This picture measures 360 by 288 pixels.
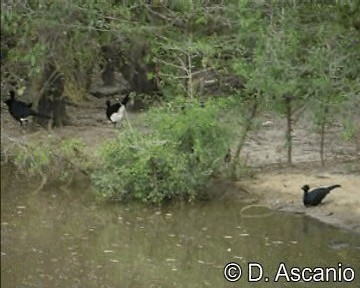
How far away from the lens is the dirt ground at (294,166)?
11992 millimetres

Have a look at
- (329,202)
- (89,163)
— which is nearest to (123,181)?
(89,163)

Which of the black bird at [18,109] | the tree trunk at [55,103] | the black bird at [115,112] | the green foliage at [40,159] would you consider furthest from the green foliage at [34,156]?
the tree trunk at [55,103]

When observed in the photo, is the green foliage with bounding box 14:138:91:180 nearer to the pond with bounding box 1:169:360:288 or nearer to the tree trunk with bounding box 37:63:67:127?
the pond with bounding box 1:169:360:288

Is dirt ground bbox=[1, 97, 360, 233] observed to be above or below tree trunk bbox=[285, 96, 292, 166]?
below

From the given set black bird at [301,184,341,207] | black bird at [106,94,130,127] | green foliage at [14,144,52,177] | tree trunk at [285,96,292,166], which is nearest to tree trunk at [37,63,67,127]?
black bird at [106,94,130,127]

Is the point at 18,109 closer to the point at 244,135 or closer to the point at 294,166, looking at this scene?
the point at 244,135

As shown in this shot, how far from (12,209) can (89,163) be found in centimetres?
361

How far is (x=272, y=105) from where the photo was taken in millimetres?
13461

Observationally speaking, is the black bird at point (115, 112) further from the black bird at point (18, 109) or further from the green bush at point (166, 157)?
the green bush at point (166, 157)

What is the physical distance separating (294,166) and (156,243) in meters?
4.03

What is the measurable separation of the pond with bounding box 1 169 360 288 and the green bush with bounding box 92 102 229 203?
26 cm

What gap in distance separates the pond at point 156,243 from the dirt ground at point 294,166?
424 mm

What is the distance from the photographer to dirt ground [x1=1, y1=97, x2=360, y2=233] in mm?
11992

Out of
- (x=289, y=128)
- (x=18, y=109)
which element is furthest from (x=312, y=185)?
(x=18, y=109)
